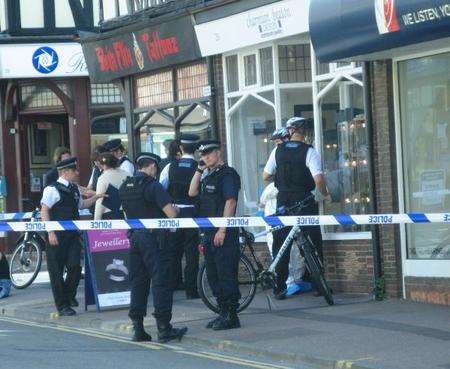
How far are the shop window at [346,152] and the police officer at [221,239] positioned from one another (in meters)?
2.89

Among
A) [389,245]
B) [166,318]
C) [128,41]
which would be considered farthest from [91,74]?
[166,318]

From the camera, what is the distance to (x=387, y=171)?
14.2 m

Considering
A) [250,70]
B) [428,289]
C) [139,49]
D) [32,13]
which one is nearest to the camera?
[428,289]

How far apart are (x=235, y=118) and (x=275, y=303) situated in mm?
3635

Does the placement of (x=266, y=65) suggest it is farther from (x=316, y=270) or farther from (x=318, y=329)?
(x=318, y=329)

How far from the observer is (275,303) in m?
14.4

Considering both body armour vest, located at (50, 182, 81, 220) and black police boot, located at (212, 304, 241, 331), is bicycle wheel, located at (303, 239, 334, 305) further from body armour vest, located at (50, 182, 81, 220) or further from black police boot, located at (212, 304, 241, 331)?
body armour vest, located at (50, 182, 81, 220)

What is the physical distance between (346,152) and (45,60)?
11190mm

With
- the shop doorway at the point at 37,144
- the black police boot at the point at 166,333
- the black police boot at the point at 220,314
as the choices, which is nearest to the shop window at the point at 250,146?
the black police boot at the point at 220,314

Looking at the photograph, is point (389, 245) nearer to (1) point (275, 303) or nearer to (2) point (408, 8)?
(1) point (275, 303)

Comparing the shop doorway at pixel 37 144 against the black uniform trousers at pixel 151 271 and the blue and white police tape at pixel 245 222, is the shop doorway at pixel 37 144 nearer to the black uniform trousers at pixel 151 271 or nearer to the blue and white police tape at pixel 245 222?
the blue and white police tape at pixel 245 222

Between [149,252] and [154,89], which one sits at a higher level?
[154,89]

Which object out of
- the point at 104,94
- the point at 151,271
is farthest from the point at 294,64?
the point at 104,94

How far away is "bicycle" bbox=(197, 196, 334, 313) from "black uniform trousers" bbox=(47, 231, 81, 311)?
Answer: 186 centimetres
